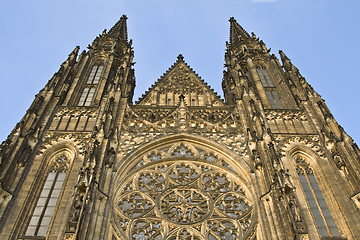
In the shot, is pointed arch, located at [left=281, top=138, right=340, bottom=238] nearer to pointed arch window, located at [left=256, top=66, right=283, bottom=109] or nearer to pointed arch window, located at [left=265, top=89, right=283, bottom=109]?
pointed arch window, located at [left=265, top=89, right=283, bottom=109]

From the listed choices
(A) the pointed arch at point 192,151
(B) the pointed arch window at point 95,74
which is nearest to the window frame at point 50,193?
(A) the pointed arch at point 192,151

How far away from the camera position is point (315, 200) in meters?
15.1

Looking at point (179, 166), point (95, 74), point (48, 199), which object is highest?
point (95, 74)

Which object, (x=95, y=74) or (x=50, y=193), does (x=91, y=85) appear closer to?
(x=95, y=74)

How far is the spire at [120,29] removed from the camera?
101ft

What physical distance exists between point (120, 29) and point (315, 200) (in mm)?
22684

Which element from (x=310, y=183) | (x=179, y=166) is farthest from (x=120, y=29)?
(x=310, y=183)

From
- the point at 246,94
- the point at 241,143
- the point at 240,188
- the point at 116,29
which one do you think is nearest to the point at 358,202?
the point at 240,188

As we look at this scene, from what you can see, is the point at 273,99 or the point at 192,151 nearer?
the point at 192,151

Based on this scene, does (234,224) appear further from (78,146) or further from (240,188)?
(78,146)

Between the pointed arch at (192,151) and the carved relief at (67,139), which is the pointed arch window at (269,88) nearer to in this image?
the pointed arch at (192,151)

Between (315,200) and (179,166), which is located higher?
(179,166)

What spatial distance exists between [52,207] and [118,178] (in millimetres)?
2597

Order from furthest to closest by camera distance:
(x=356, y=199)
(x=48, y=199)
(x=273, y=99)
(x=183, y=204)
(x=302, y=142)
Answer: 1. (x=273, y=99)
2. (x=302, y=142)
3. (x=48, y=199)
4. (x=183, y=204)
5. (x=356, y=199)
